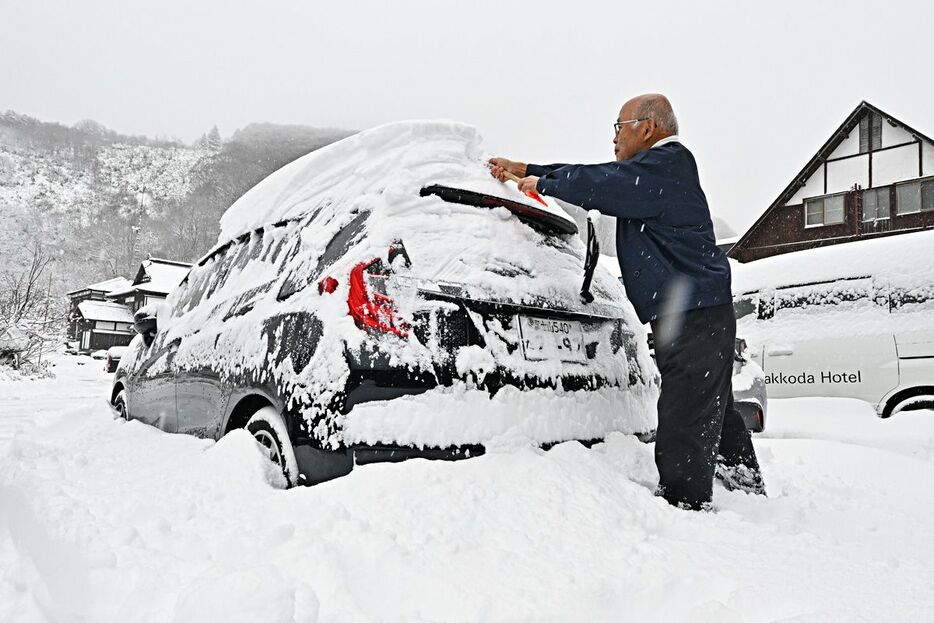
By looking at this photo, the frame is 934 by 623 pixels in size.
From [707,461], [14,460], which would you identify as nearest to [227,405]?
[14,460]

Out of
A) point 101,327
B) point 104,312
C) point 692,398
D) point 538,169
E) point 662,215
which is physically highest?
point 538,169

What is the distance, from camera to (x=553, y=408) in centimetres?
239

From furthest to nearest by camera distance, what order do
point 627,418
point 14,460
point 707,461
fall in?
1. point 14,460
2. point 627,418
3. point 707,461

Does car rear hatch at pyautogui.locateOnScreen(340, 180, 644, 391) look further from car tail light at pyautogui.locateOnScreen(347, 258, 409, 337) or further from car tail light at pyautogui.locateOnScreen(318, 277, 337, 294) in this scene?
car tail light at pyautogui.locateOnScreen(318, 277, 337, 294)

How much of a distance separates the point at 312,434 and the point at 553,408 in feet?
3.07

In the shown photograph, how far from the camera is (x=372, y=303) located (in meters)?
2.20

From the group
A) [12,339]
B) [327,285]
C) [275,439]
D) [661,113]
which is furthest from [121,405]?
[12,339]

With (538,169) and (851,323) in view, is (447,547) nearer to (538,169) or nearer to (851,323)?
(538,169)

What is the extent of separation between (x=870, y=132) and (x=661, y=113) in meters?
20.9

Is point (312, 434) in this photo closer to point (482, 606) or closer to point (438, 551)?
point (438, 551)

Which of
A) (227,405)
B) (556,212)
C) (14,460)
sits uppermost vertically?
(556,212)

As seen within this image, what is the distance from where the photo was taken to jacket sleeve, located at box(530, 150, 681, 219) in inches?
95.3

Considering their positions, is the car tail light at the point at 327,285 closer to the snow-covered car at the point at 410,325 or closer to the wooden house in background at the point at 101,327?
the snow-covered car at the point at 410,325

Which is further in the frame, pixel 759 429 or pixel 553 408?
pixel 759 429
